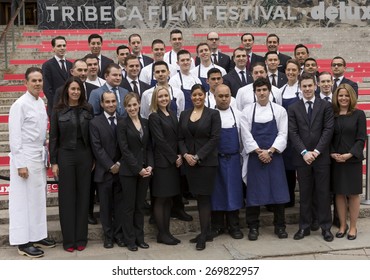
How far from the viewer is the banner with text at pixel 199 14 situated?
17.7 meters

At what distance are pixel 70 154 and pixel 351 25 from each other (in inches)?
629

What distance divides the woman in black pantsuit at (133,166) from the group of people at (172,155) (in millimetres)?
12

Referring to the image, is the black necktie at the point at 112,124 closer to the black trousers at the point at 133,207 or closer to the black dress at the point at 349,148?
the black trousers at the point at 133,207

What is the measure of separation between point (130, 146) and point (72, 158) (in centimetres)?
68

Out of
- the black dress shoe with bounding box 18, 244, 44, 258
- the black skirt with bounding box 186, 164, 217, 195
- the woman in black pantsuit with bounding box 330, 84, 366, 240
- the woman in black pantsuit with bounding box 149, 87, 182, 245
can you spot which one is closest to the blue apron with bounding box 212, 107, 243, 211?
the black skirt with bounding box 186, 164, 217, 195

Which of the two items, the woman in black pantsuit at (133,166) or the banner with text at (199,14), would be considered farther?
the banner with text at (199,14)

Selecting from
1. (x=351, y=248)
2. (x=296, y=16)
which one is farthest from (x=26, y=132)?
(x=296, y=16)

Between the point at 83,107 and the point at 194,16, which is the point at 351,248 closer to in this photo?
the point at 83,107

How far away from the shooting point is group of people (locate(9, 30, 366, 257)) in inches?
227

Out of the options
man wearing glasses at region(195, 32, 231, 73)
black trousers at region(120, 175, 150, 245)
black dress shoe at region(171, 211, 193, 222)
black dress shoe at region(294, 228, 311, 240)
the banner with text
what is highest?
the banner with text

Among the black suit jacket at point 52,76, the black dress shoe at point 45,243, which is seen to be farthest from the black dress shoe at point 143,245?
the black suit jacket at point 52,76

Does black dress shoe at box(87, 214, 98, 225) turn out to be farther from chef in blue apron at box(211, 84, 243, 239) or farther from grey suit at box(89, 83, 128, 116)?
chef in blue apron at box(211, 84, 243, 239)

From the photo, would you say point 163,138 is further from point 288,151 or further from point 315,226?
point 315,226

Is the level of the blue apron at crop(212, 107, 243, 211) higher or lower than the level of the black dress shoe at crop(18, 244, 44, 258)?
higher
